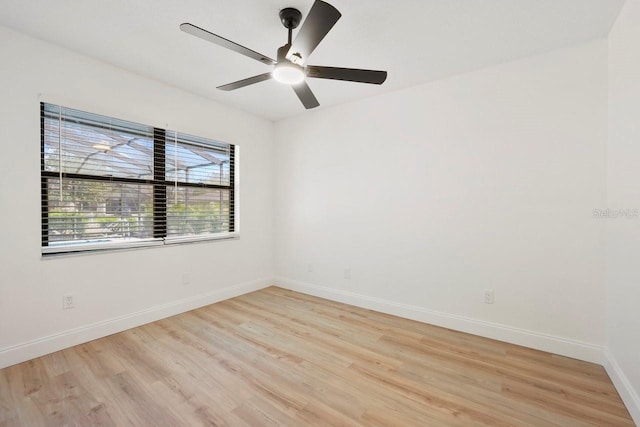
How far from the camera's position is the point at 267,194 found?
4.18 meters

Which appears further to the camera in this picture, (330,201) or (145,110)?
(330,201)

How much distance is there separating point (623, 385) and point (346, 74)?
2.67m

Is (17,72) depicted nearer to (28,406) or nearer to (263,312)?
(28,406)

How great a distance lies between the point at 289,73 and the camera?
1.92 m

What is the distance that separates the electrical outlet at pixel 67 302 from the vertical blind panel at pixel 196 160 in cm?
139

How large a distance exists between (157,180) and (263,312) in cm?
185

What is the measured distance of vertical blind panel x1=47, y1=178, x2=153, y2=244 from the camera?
7.71 ft

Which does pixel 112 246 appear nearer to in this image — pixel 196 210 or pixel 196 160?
pixel 196 210

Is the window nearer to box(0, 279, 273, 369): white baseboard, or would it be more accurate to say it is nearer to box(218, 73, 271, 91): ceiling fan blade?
box(0, 279, 273, 369): white baseboard

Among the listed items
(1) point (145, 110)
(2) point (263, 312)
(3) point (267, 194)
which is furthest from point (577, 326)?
(1) point (145, 110)

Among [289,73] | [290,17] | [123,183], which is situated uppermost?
[290,17]

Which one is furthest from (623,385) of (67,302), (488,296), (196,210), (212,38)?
(67,302)

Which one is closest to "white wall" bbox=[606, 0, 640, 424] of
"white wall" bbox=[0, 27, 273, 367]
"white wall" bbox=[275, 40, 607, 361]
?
"white wall" bbox=[275, 40, 607, 361]

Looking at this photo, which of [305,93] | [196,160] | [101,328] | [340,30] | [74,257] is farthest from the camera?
[196,160]
